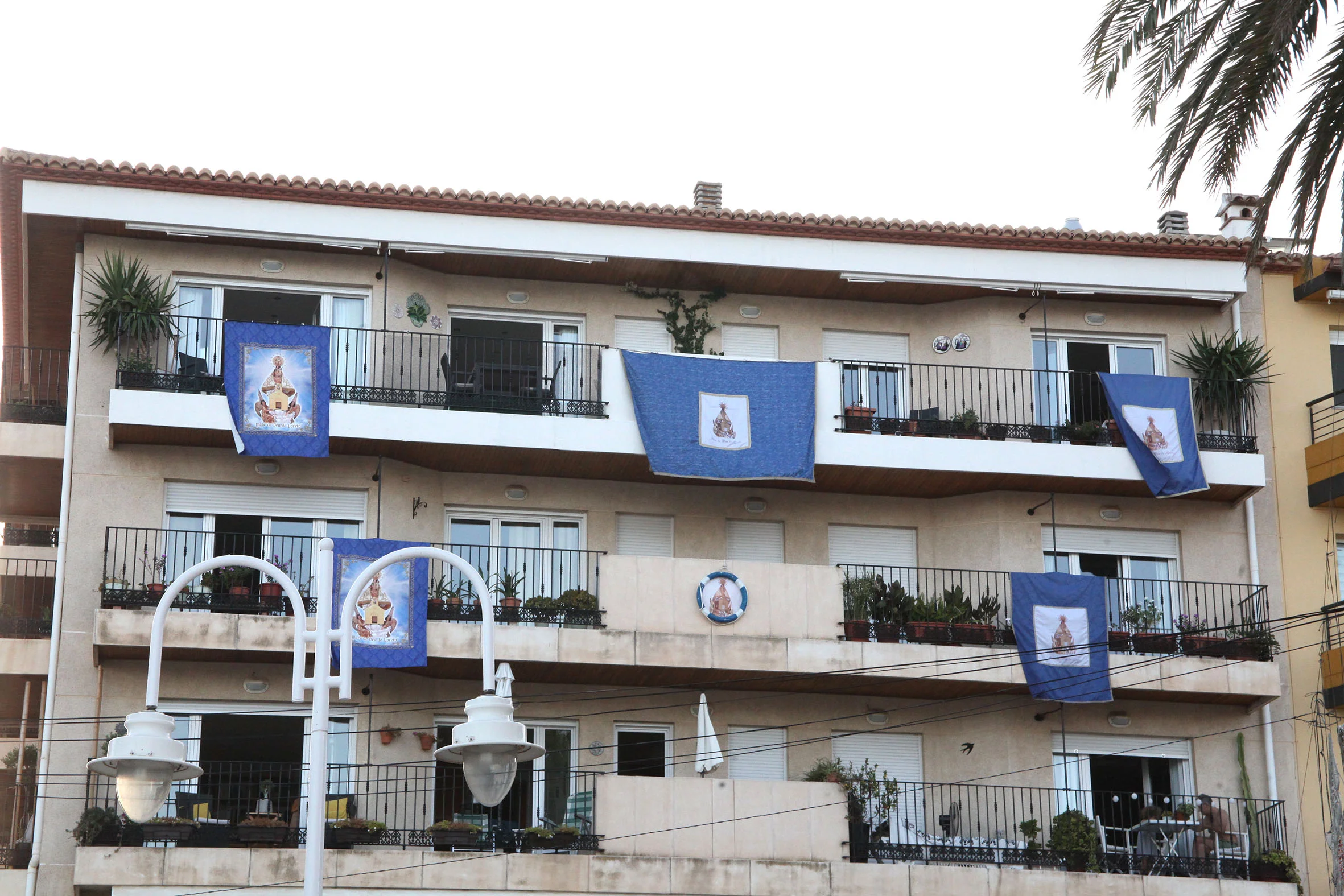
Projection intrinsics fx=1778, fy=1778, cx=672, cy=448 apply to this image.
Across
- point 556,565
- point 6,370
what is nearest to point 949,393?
point 556,565

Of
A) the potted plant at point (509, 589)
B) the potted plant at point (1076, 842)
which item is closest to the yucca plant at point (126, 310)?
the potted plant at point (509, 589)

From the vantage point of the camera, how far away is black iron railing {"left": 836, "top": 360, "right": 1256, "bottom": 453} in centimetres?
2659

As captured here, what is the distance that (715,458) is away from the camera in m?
25.4

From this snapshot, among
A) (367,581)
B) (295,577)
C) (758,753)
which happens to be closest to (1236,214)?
(758,753)

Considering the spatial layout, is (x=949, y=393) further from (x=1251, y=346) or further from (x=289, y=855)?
(x=289, y=855)

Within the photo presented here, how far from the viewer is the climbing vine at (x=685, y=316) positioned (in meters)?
27.1

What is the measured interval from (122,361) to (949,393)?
1219 centimetres

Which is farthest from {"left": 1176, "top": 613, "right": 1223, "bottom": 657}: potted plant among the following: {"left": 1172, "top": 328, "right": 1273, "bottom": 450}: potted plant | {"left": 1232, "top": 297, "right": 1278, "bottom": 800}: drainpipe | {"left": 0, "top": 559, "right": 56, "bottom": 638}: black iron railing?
{"left": 0, "top": 559, "right": 56, "bottom": 638}: black iron railing

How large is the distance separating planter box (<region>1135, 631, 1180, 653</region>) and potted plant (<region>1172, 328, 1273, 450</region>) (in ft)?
11.1

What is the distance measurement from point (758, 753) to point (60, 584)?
9952 mm

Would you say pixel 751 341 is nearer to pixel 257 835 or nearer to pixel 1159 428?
pixel 1159 428

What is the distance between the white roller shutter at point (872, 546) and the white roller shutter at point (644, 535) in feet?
8.27

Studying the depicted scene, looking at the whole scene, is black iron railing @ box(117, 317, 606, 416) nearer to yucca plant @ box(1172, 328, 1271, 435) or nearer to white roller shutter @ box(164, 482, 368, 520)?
white roller shutter @ box(164, 482, 368, 520)

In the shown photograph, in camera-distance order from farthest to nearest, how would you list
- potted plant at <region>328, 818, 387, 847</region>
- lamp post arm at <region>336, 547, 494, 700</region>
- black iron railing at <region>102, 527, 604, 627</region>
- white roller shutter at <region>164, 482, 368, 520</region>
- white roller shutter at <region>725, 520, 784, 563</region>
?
white roller shutter at <region>725, 520, 784, 563</region> → white roller shutter at <region>164, 482, 368, 520</region> → black iron railing at <region>102, 527, 604, 627</region> → potted plant at <region>328, 818, 387, 847</region> → lamp post arm at <region>336, 547, 494, 700</region>
